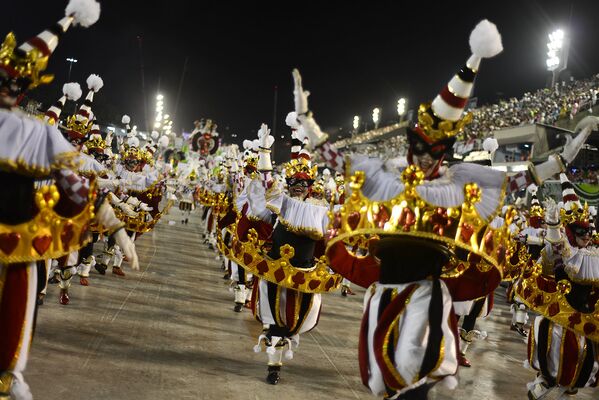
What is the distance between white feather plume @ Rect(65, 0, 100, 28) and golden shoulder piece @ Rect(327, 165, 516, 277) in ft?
6.78

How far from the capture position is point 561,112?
24.7 meters

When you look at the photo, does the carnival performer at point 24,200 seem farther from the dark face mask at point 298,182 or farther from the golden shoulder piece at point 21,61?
the dark face mask at point 298,182

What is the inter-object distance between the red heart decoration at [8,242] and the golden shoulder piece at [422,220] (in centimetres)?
200

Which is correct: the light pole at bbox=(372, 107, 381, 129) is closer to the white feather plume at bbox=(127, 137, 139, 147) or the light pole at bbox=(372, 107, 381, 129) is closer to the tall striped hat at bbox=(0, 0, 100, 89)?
the white feather plume at bbox=(127, 137, 139, 147)

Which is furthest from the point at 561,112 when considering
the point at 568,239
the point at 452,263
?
the point at 452,263

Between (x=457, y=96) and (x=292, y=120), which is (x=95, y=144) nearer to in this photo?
(x=292, y=120)

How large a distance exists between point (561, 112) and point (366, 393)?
72.8 feet

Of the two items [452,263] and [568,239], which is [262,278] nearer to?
[452,263]

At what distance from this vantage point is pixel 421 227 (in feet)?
11.6

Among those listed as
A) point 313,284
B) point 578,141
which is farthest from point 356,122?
point 578,141

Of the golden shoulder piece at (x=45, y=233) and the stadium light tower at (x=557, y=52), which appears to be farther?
the stadium light tower at (x=557, y=52)

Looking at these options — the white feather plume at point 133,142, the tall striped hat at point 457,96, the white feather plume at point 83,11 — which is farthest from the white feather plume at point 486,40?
the white feather plume at point 133,142

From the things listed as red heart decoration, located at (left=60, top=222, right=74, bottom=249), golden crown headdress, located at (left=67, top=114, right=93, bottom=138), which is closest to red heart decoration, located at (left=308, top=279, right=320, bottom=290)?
red heart decoration, located at (left=60, top=222, right=74, bottom=249)

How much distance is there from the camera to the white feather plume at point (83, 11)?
383 cm
